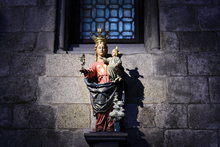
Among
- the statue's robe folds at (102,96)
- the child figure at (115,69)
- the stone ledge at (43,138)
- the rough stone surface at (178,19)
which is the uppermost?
the rough stone surface at (178,19)

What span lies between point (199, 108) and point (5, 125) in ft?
9.56

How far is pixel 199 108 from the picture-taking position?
4230 millimetres

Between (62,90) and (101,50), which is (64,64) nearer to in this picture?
(62,90)

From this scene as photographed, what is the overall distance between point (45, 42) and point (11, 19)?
28.7 inches

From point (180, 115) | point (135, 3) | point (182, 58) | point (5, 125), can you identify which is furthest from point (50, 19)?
point (180, 115)

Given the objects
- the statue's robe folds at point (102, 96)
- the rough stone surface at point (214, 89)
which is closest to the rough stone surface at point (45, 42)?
the statue's robe folds at point (102, 96)

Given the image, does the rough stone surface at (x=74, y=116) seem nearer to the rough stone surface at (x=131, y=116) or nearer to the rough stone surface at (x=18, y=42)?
the rough stone surface at (x=131, y=116)

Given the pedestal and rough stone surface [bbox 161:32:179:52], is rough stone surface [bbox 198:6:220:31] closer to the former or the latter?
rough stone surface [bbox 161:32:179:52]

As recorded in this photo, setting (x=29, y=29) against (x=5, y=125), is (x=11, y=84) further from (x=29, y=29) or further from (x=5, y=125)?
(x=29, y=29)

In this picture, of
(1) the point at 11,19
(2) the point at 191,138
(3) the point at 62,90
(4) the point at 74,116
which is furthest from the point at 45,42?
(2) the point at 191,138

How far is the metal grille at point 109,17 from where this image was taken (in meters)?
4.93

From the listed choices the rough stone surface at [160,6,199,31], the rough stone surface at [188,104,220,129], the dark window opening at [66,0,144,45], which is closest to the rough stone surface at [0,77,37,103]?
the dark window opening at [66,0,144,45]

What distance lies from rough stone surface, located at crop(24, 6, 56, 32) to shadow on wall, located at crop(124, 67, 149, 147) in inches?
59.8

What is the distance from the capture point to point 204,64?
14.5 ft
